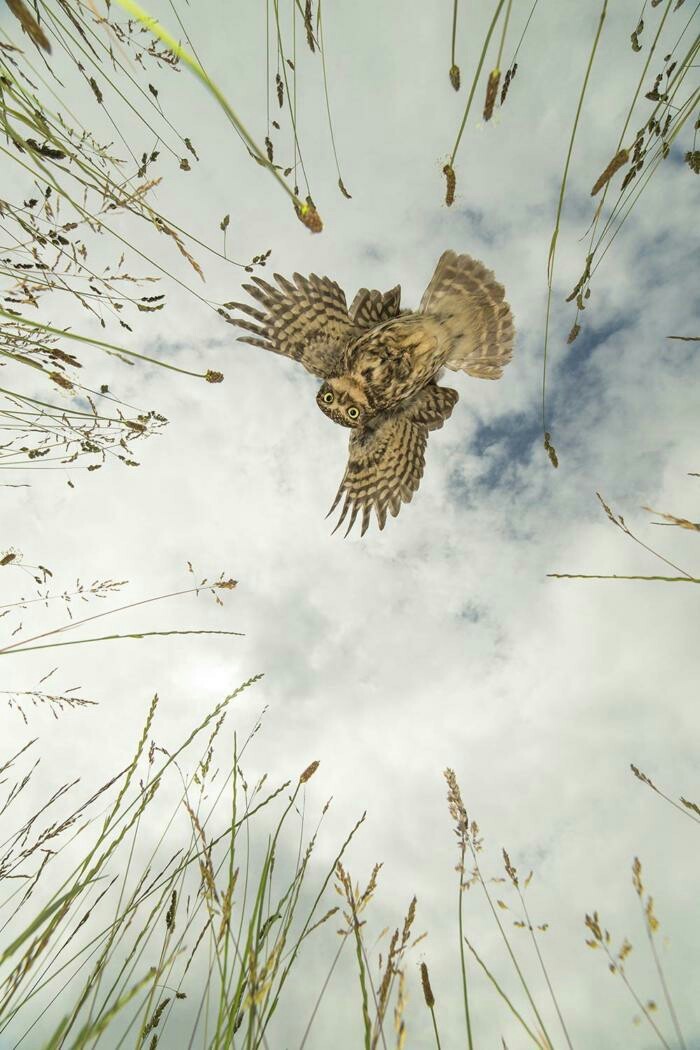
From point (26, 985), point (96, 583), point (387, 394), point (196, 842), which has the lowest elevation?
point (26, 985)

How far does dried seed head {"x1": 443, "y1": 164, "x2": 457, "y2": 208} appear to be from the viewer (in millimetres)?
1104

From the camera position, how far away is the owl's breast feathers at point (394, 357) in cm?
385

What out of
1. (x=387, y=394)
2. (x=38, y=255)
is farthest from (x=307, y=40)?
(x=387, y=394)

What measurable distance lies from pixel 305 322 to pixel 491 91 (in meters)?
3.26

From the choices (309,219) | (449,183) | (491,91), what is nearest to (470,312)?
(449,183)

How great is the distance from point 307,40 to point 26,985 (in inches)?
97.2

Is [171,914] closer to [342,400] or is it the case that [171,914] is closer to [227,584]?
[227,584]

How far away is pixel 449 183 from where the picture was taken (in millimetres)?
1133

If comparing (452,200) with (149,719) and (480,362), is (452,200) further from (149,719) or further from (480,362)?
(480,362)

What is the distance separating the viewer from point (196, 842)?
1257 mm

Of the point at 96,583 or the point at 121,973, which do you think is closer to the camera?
the point at 121,973

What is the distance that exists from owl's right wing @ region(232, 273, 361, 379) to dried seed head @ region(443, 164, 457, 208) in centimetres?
285

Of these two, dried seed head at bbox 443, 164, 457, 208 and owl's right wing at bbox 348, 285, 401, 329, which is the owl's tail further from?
dried seed head at bbox 443, 164, 457, 208

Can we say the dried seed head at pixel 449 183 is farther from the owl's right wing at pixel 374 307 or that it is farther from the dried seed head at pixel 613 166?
the owl's right wing at pixel 374 307
